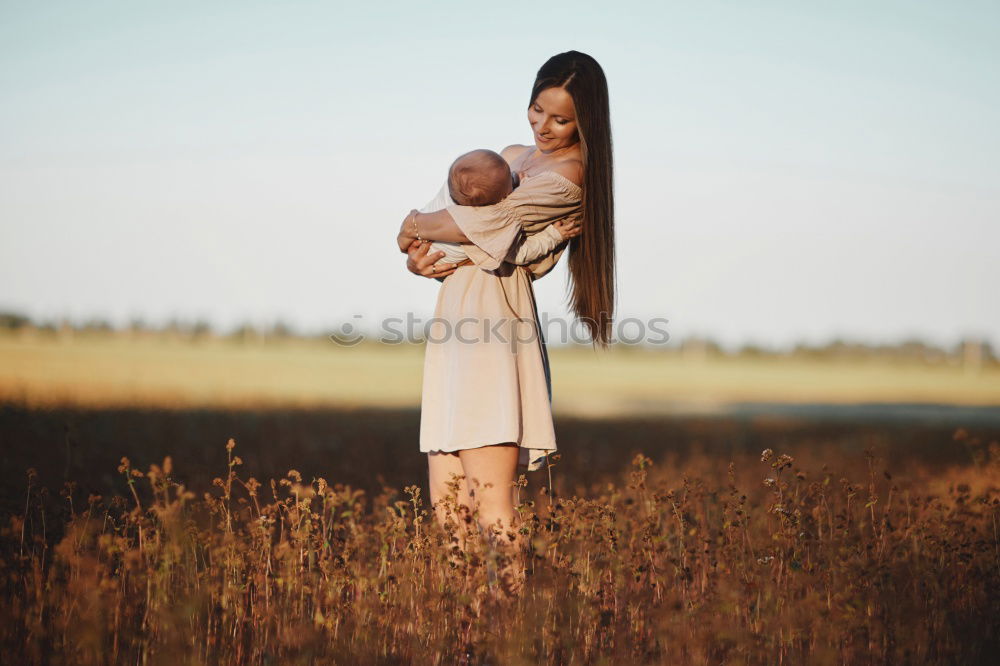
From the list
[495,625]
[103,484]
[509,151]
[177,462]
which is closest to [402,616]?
[495,625]

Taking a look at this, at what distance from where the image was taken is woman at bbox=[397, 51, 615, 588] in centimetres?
437

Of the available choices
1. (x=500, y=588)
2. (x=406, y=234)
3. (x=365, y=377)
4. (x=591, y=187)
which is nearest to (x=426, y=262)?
(x=406, y=234)

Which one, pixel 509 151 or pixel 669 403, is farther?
pixel 669 403

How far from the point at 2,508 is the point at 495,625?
273cm

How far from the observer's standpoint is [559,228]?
467 centimetres

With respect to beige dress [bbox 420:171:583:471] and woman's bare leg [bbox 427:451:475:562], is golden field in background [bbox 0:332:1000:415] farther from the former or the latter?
woman's bare leg [bbox 427:451:475:562]

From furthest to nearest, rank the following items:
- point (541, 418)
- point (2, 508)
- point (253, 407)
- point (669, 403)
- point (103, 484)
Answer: point (669, 403), point (253, 407), point (103, 484), point (2, 508), point (541, 418)

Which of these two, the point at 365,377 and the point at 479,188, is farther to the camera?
the point at 365,377

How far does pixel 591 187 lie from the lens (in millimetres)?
4609

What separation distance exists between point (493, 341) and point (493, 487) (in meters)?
0.61

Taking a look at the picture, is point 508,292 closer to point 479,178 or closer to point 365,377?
point 479,178

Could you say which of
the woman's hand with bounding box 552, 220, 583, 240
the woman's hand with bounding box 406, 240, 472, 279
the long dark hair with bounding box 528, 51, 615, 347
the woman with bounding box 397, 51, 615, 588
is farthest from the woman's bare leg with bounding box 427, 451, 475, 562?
the woman's hand with bounding box 552, 220, 583, 240

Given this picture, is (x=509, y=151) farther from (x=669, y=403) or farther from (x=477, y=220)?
(x=669, y=403)

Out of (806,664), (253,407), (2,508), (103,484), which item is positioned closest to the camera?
(806,664)
